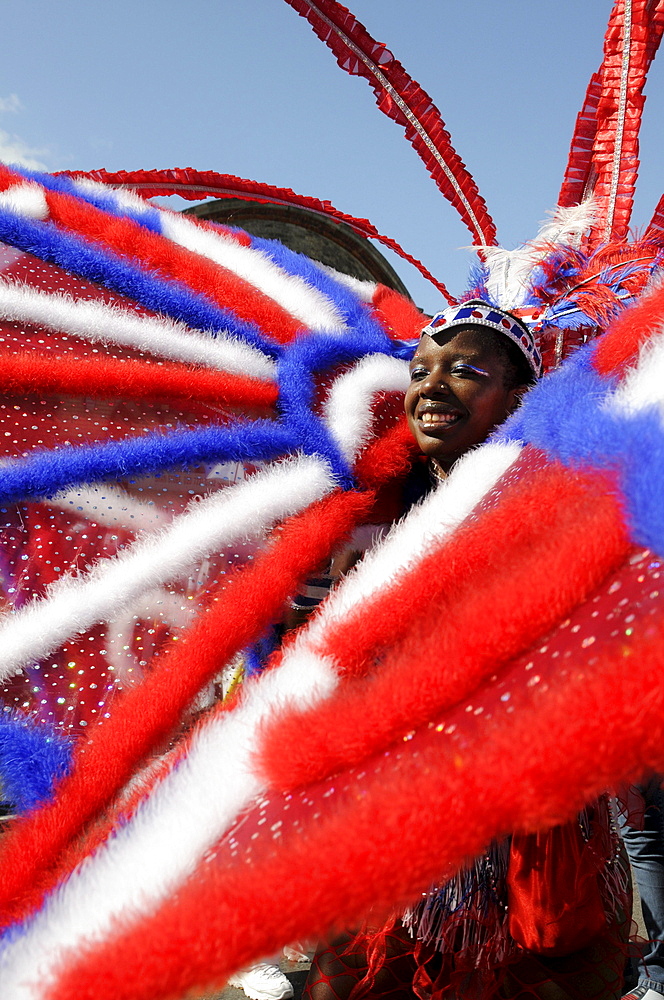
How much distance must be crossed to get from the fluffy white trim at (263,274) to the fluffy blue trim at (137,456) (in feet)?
0.84

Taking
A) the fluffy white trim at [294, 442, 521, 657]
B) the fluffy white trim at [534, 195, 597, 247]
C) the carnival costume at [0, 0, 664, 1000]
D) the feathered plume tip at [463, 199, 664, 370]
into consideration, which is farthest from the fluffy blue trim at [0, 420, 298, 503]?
the fluffy white trim at [534, 195, 597, 247]

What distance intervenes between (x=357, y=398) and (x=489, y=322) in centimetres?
35

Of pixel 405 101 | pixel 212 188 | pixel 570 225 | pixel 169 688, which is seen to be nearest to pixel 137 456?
pixel 169 688

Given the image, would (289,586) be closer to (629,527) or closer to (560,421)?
(560,421)

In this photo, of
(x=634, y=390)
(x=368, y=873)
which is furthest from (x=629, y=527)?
(x=368, y=873)

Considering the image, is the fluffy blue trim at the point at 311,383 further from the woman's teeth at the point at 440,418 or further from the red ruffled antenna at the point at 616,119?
the red ruffled antenna at the point at 616,119

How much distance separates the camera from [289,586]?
1069 mm

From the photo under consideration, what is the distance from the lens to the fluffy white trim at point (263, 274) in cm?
136

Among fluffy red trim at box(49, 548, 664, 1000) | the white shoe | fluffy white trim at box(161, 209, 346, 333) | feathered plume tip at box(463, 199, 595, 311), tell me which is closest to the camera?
fluffy red trim at box(49, 548, 664, 1000)

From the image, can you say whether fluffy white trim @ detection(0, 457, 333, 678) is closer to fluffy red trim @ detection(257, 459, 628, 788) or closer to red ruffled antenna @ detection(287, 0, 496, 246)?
fluffy red trim @ detection(257, 459, 628, 788)

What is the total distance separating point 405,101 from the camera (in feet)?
5.57

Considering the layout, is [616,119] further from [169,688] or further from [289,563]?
[169,688]

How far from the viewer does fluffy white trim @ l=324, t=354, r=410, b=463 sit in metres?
1.24

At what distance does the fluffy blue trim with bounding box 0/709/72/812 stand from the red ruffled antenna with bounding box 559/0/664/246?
1399mm
